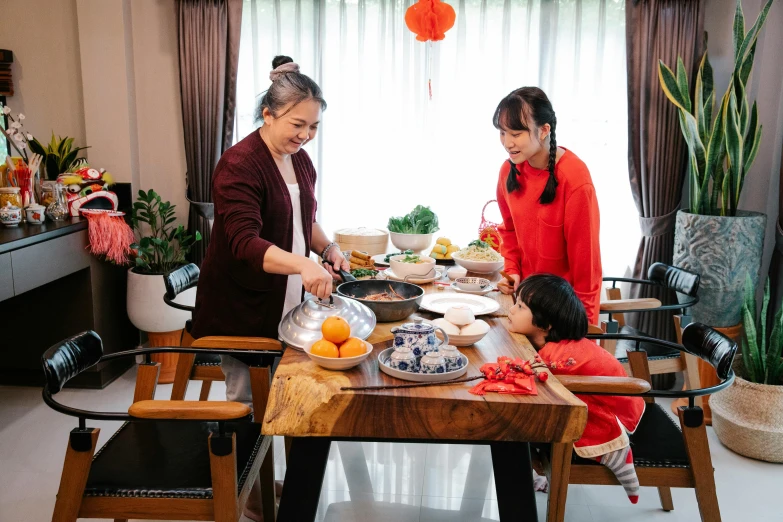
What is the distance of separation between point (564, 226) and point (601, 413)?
719mm

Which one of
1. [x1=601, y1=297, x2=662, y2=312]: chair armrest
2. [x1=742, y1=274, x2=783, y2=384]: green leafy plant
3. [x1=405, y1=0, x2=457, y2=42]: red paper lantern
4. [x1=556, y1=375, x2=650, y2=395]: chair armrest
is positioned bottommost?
[x1=742, y1=274, x2=783, y2=384]: green leafy plant

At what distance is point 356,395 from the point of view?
5.25 ft

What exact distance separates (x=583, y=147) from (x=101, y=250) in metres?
2.80

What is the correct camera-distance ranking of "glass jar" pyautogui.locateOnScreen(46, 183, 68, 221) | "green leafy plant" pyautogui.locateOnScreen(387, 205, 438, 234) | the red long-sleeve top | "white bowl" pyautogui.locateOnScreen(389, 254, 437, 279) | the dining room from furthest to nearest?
"glass jar" pyautogui.locateOnScreen(46, 183, 68, 221)
"green leafy plant" pyautogui.locateOnScreen(387, 205, 438, 234)
"white bowl" pyautogui.locateOnScreen(389, 254, 437, 279)
the red long-sleeve top
the dining room

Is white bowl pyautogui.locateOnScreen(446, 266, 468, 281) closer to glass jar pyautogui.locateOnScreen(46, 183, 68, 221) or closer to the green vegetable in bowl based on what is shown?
the green vegetable in bowl

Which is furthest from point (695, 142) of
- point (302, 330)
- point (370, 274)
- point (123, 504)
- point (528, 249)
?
point (123, 504)

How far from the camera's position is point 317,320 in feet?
6.32

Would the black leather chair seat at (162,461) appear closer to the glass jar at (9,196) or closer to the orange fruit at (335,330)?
the orange fruit at (335,330)

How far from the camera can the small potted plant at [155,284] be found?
12.8ft

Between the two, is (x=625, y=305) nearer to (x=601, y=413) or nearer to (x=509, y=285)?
(x=509, y=285)

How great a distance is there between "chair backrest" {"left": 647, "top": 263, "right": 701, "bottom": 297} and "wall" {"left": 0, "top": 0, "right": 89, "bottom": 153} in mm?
3394

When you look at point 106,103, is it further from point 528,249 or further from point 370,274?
point 528,249

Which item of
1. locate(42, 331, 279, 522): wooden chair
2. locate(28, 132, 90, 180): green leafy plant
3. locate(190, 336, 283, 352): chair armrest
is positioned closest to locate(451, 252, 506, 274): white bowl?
locate(190, 336, 283, 352): chair armrest

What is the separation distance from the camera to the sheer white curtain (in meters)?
4.03
